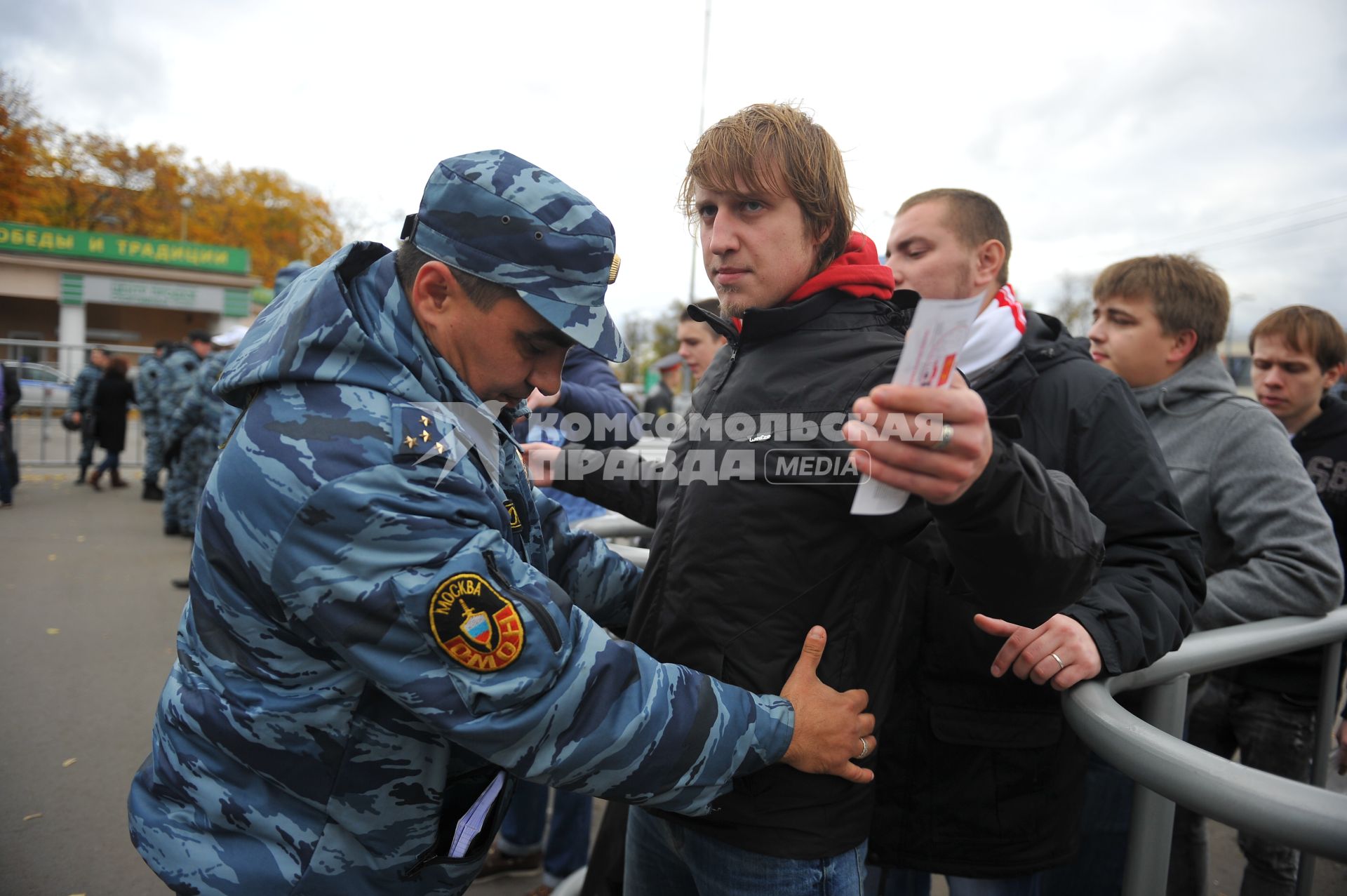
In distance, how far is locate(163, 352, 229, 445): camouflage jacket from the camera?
715cm

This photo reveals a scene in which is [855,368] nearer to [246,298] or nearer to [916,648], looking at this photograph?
[916,648]

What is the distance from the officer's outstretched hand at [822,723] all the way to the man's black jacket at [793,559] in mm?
27

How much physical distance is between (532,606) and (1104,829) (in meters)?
1.92

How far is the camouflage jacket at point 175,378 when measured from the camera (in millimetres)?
9172

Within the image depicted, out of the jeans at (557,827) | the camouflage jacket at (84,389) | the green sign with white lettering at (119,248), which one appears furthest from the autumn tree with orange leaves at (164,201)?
the jeans at (557,827)

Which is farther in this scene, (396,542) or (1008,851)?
(1008,851)

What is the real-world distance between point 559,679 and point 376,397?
54cm

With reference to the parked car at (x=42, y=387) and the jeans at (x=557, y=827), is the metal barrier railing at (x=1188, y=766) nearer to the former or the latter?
the jeans at (x=557, y=827)

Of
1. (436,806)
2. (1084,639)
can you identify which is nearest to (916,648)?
(1084,639)

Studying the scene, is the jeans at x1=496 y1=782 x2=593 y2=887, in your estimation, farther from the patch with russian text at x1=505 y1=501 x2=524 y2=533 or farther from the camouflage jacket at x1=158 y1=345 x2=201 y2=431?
the camouflage jacket at x1=158 y1=345 x2=201 y2=431

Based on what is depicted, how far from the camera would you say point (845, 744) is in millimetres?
1408

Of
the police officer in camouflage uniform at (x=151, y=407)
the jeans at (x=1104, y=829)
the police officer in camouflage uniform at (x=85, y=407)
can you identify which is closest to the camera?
the jeans at (x=1104, y=829)

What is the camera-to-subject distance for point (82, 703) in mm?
4285

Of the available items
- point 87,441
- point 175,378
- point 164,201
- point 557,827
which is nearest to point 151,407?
point 175,378
